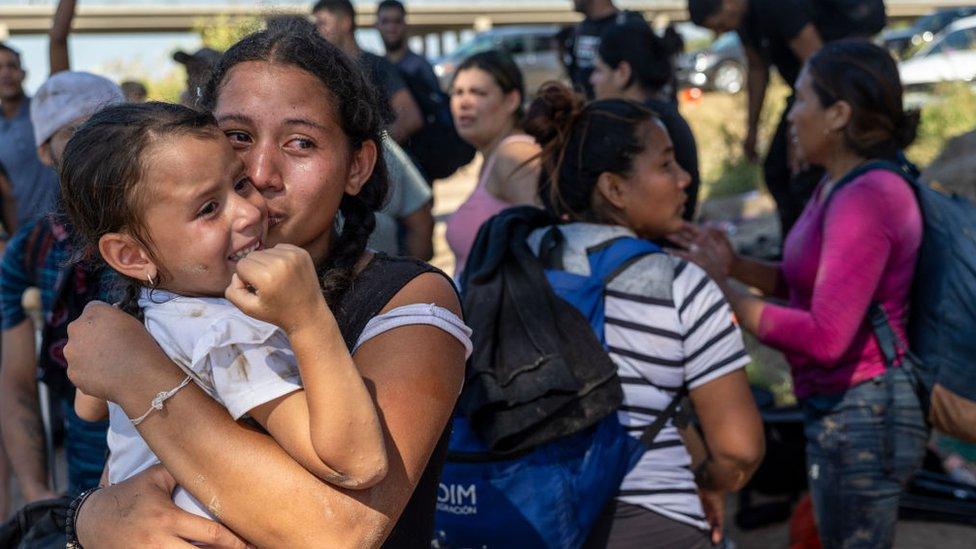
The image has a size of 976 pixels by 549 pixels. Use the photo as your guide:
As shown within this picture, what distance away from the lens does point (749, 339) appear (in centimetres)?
729

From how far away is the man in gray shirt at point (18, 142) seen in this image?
657cm

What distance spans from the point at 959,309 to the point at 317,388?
7.65 ft

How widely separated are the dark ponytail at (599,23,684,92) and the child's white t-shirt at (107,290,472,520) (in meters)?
3.32

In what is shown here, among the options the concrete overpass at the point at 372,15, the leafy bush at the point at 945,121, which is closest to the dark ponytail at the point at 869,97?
the leafy bush at the point at 945,121

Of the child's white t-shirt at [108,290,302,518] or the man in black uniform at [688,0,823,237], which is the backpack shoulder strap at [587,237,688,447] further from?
the man in black uniform at [688,0,823,237]

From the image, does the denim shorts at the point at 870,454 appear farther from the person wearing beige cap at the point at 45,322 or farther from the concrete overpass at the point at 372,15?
the concrete overpass at the point at 372,15

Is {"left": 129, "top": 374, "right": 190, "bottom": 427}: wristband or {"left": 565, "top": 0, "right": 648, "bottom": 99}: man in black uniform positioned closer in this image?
{"left": 129, "top": 374, "right": 190, "bottom": 427}: wristband

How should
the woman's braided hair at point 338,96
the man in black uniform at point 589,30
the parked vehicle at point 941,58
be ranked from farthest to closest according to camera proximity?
the parked vehicle at point 941,58 < the man in black uniform at point 589,30 < the woman's braided hair at point 338,96

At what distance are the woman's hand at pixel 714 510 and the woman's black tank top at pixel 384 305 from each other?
48.7 inches

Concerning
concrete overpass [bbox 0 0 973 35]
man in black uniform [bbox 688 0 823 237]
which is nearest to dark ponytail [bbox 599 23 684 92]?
man in black uniform [bbox 688 0 823 237]

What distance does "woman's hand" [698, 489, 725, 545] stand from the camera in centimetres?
299

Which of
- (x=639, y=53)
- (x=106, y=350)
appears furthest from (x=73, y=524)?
(x=639, y=53)

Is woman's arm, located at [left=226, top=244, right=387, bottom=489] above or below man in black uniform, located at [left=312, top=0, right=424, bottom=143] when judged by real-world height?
above

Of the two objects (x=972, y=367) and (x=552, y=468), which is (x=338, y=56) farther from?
(x=972, y=367)
